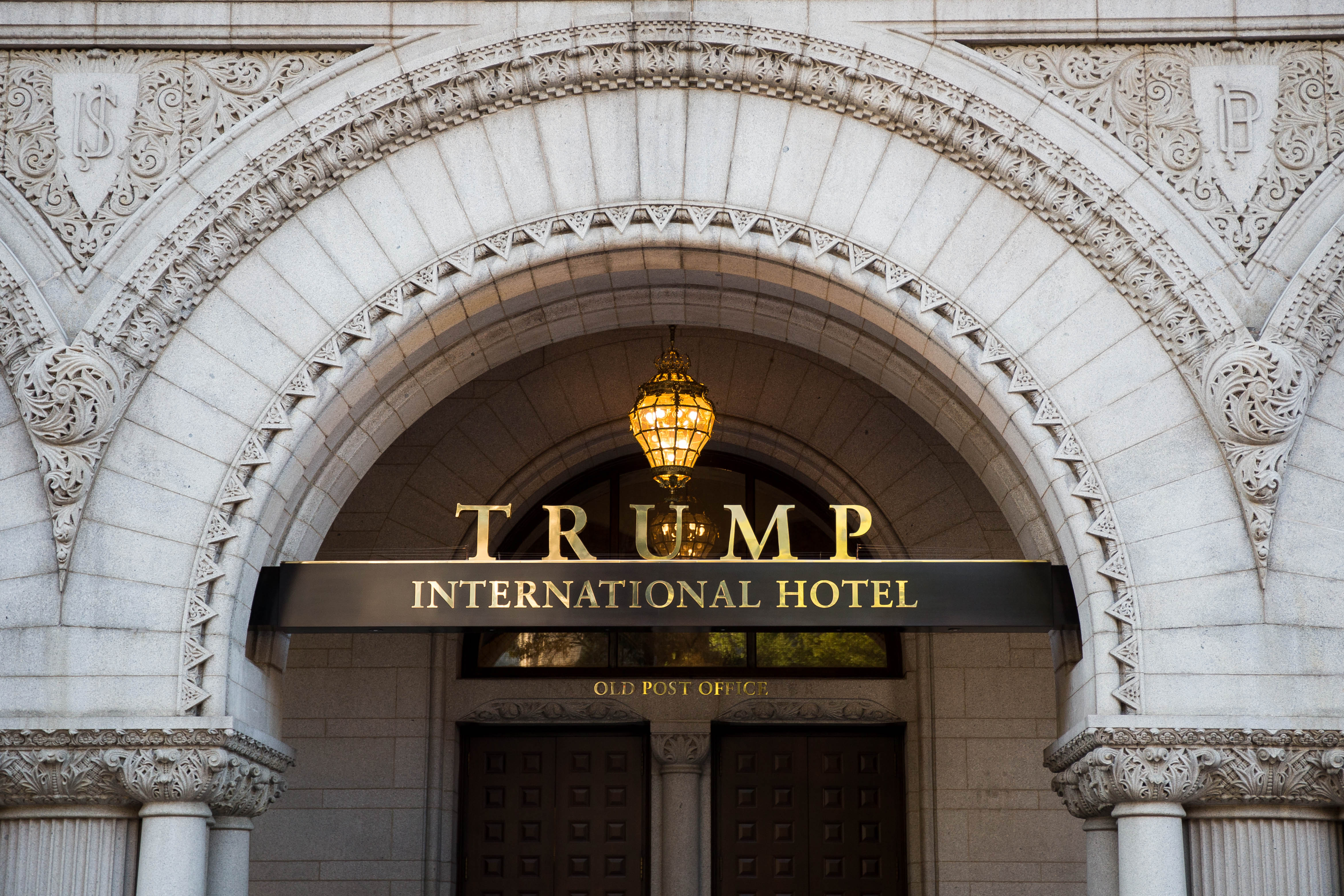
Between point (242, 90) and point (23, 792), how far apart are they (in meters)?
4.58

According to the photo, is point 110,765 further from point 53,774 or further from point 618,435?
point 618,435

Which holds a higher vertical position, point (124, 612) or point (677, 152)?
point (677, 152)

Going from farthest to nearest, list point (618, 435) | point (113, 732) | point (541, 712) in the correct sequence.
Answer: point (618, 435)
point (541, 712)
point (113, 732)

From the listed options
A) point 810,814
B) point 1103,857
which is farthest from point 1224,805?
point 810,814

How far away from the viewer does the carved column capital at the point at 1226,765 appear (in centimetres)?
865

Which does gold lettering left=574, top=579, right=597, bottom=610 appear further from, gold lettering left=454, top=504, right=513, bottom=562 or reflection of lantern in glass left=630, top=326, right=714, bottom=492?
reflection of lantern in glass left=630, top=326, right=714, bottom=492

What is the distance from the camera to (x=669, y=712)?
12602 mm

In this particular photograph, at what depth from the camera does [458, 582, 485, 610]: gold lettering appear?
9680 millimetres

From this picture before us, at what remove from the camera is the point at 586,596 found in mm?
9695

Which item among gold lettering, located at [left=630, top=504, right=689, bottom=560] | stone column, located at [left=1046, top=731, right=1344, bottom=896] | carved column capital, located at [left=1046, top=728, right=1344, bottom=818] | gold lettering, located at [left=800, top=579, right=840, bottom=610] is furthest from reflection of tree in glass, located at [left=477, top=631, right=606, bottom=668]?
carved column capital, located at [left=1046, top=728, right=1344, bottom=818]

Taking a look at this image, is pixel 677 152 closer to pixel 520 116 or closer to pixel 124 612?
pixel 520 116

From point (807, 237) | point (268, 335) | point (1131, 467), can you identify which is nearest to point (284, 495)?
point (268, 335)

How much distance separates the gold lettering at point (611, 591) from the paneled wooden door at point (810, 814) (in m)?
3.54

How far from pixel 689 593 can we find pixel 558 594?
841mm
